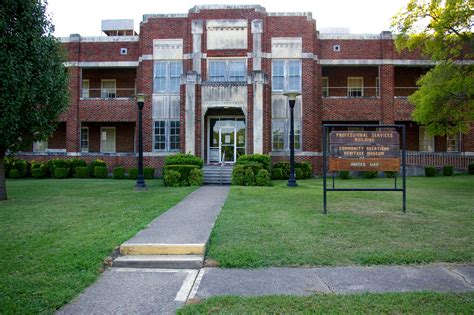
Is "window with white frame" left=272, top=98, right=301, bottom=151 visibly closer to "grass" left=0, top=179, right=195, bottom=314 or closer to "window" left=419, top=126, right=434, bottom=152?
"window" left=419, top=126, right=434, bottom=152

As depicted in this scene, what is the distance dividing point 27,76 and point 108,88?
1630cm

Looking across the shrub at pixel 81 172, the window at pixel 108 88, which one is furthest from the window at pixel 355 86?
the shrub at pixel 81 172

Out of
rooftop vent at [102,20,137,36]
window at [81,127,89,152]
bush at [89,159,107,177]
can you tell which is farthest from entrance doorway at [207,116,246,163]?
rooftop vent at [102,20,137,36]

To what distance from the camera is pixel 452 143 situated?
88.2 ft

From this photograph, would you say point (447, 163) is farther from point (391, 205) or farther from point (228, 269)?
point (228, 269)

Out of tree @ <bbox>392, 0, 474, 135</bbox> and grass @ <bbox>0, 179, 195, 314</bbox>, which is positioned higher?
tree @ <bbox>392, 0, 474, 135</bbox>

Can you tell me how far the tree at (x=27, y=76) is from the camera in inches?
470

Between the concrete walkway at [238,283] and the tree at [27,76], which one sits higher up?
the tree at [27,76]

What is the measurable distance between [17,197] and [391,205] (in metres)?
12.4

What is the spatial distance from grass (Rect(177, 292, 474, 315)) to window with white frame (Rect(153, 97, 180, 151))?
20.9 m

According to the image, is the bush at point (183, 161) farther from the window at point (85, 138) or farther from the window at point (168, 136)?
the window at point (85, 138)

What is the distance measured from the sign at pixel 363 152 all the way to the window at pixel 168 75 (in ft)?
53.7

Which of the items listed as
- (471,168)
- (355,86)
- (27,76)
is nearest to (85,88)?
(27,76)

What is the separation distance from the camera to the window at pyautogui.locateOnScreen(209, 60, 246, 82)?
78.5 ft
